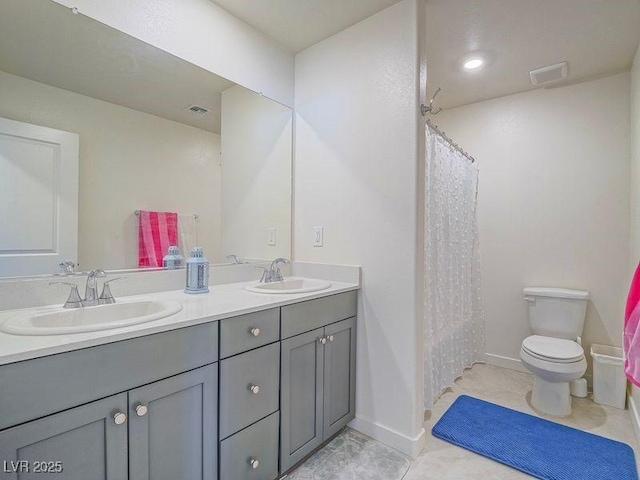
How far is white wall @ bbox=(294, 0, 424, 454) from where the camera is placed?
1702 mm

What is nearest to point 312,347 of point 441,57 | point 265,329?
point 265,329

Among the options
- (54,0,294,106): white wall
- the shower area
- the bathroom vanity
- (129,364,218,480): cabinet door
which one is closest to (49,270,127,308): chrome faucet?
the bathroom vanity

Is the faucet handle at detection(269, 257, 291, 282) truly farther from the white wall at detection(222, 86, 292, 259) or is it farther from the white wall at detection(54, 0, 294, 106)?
the white wall at detection(54, 0, 294, 106)

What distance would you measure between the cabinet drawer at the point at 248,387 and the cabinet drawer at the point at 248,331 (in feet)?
0.10

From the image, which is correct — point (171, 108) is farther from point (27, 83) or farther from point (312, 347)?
point (312, 347)

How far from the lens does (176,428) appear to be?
1082 millimetres

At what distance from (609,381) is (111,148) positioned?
330 cm

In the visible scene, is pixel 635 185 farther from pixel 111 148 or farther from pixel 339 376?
pixel 111 148

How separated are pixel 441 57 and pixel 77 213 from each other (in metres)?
2.33

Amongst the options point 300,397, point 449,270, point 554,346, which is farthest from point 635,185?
point 300,397

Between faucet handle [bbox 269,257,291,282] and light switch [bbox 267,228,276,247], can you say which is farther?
light switch [bbox 267,228,276,247]

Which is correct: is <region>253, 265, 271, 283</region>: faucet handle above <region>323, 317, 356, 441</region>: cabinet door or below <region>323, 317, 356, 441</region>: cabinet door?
above

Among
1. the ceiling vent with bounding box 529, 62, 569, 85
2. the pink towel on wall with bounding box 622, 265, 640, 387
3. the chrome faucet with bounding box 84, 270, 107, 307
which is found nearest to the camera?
the pink towel on wall with bounding box 622, 265, 640, 387

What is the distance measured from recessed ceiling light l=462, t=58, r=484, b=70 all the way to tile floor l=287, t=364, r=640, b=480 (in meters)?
2.36
